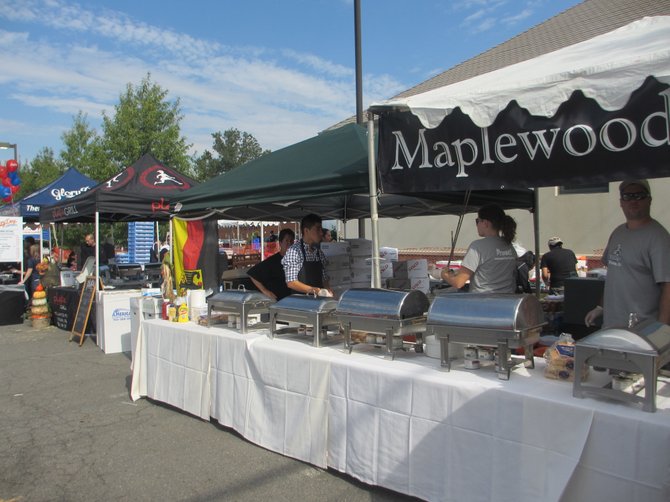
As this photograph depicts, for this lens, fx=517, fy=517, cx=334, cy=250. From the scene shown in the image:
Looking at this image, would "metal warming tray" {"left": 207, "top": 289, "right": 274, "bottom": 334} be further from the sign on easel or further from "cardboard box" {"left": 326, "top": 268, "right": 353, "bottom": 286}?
the sign on easel

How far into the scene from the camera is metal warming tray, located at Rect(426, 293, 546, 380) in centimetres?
251

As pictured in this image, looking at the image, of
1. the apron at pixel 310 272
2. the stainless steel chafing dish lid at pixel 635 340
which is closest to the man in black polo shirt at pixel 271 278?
the apron at pixel 310 272

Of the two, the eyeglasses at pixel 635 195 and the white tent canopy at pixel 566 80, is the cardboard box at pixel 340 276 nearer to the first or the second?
the white tent canopy at pixel 566 80

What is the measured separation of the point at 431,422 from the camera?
263 centimetres

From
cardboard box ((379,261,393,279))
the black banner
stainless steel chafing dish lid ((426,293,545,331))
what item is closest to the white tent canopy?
the black banner

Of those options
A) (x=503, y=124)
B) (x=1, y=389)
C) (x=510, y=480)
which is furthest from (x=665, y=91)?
(x=1, y=389)

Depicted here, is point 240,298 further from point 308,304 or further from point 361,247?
point 361,247

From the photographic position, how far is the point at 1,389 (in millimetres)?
5660

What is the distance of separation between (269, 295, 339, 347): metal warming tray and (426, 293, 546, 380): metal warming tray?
2.78ft

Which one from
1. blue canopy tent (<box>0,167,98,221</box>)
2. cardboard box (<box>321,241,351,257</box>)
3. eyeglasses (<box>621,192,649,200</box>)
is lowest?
cardboard box (<box>321,241,351,257</box>)

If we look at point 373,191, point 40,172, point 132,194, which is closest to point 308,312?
point 373,191

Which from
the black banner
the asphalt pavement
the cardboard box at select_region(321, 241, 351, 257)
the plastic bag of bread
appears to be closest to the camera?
the black banner

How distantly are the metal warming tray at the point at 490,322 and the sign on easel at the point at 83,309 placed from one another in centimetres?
690

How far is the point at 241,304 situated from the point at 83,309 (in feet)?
17.9
